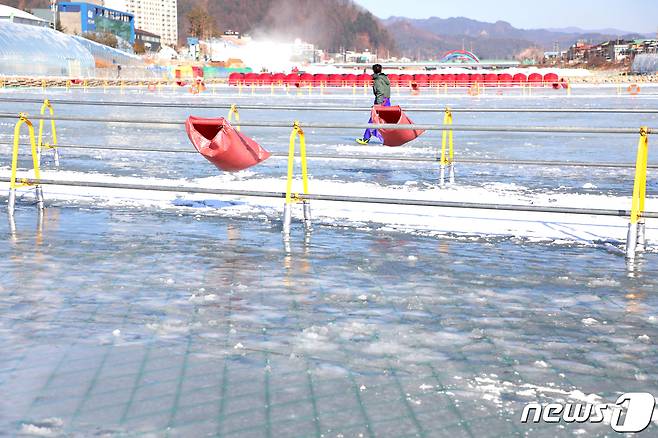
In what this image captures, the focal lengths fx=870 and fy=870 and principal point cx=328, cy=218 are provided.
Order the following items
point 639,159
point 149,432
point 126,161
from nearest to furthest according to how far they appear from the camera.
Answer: point 149,432 → point 639,159 → point 126,161

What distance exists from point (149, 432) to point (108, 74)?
309 ft

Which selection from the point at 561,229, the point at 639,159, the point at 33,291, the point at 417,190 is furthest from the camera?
the point at 417,190

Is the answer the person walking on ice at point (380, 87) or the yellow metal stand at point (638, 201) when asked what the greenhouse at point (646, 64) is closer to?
the person walking on ice at point (380, 87)

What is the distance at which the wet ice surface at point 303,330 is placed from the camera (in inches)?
163

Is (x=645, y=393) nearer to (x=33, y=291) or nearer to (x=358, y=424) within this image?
(x=358, y=424)

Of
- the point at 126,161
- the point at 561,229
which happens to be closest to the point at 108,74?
the point at 126,161

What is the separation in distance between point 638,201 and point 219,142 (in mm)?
3915

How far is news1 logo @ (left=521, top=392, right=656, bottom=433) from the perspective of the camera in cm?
400

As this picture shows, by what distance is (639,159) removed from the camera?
23.8 feet

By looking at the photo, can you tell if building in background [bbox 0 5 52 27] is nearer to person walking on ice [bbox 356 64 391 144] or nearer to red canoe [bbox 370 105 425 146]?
person walking on ice [bbox 356 64 391 144]

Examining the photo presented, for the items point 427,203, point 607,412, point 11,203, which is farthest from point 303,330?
point 11,203

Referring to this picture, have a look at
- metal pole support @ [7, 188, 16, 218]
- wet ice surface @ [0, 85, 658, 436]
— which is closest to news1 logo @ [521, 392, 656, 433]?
wet ice surface @ [0, 85, 658, 436]

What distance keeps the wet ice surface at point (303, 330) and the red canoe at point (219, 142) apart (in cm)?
76

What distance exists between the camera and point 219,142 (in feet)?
27.7
